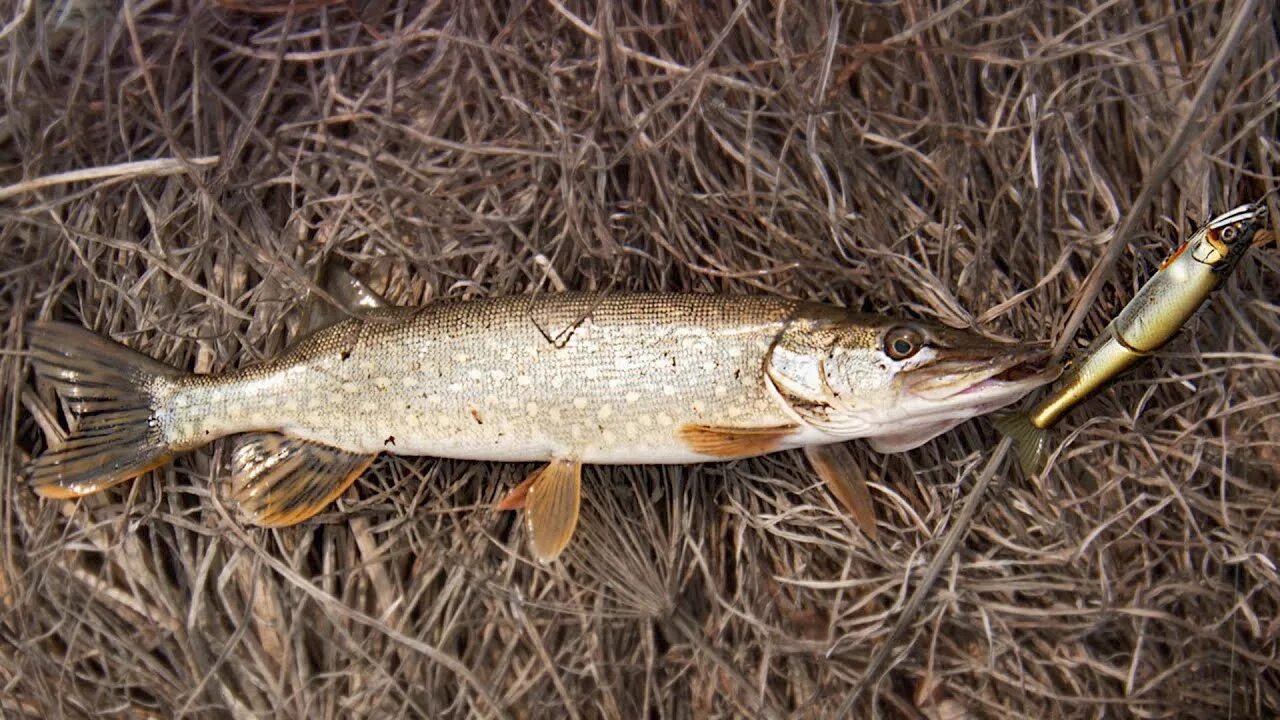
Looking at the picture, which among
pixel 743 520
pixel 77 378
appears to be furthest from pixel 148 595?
pixel 743 520

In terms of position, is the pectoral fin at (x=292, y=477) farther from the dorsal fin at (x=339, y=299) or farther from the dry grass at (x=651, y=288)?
the dorsal fin at (x=339, y=299)

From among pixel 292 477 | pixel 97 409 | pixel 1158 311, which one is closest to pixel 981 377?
pixel 1158 311

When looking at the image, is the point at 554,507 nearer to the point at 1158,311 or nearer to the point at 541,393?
the point at 541,393

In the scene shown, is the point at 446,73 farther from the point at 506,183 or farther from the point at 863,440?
the point at 863,440

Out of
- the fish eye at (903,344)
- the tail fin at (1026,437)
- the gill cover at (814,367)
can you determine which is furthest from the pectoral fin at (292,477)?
the tail fin at (1026,437)

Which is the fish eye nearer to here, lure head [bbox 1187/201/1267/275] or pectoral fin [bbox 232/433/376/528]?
lure head [bbox 1187/201/1267/275]
